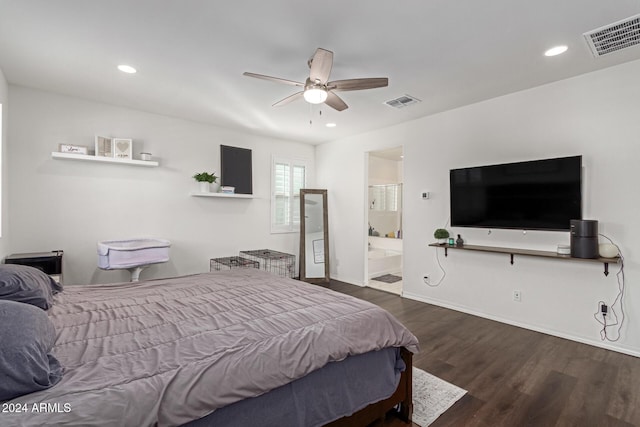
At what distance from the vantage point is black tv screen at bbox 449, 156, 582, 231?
3059 millimetres

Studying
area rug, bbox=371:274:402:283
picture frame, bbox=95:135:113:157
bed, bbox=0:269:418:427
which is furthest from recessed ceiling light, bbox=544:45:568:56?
picture frame, bbox=95:135:113:157

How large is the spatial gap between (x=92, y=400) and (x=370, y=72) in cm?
305

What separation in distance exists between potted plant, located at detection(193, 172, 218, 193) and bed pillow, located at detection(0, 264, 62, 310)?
A: 257 centimetres

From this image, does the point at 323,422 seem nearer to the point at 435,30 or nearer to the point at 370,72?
the point at 435,30

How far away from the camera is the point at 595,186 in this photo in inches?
117

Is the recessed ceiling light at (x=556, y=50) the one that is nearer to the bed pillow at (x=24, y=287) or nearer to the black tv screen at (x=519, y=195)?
the black tv screen at (x=519, y=195)

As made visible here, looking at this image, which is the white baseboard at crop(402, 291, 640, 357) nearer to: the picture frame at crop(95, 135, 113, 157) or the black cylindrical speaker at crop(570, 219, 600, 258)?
the black cylindrical speaker at crop(570, 219, 600, 258)

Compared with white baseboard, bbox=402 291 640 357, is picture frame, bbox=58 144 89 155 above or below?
above

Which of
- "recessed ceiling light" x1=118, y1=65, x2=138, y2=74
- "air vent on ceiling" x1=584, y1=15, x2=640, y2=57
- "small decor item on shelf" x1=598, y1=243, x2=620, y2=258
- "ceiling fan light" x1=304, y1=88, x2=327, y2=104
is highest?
"recessed ceiling light" x1=118, y1=65, x2=138, y2=74

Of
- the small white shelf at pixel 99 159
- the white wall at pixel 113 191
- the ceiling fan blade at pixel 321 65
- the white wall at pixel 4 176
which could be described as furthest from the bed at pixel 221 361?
the small white shelf at pixel 99 159

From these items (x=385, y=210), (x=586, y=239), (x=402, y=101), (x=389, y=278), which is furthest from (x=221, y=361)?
(x=385, y=210)

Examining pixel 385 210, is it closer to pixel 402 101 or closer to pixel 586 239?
pixel 402 101

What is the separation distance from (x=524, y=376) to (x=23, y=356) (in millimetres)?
3104

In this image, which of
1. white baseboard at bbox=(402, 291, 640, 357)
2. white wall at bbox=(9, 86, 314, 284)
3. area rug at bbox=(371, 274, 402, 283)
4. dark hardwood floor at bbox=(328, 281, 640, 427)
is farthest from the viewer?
area rug at bbox=(371, 274, 402, 283)
